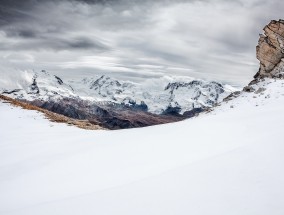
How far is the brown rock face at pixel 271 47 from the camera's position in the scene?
37.8m

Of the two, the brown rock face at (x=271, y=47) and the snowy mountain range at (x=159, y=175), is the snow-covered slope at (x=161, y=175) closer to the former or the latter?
the snowy mountain range at (x=159, y=175)

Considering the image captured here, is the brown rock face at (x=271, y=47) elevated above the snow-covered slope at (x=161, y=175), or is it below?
above

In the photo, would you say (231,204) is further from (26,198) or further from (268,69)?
(268,69)

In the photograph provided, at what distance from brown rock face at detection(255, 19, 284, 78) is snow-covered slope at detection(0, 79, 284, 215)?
2706 centimetres

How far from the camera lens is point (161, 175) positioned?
871 cm

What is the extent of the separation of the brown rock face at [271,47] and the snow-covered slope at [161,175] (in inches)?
1065

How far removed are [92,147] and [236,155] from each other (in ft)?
25.6

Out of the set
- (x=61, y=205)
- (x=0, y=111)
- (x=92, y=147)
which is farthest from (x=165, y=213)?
(x=0, y=111)

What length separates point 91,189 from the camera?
8789 mm

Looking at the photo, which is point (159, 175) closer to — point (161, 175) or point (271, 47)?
point (161, 175)

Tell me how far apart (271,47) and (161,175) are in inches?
1379

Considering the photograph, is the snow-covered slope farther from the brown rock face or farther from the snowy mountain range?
the brown rock face

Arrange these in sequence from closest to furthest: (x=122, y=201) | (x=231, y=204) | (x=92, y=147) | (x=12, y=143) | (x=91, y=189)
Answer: (x=231, y=204) → (x=122, y=201) → (x=91, y=189) → (x=92, y=147) → (x=12, y=143)

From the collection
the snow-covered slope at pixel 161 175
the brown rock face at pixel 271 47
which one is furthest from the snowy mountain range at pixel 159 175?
the brown rock face at pixel 271 47
